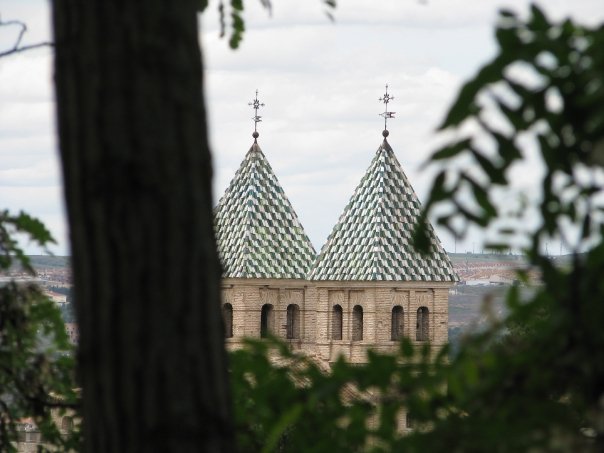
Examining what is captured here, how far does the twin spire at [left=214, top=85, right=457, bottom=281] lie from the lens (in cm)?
3469

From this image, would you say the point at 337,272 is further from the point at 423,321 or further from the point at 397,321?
the point at 423,321

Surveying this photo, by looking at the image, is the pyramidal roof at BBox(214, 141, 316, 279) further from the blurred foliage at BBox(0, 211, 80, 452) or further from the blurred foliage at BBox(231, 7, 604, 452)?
the blurred foliage at BBox(231, 7, 604, 452)

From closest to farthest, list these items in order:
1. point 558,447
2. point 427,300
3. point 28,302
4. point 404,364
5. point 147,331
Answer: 1. point 558,447
2. point 147,331
3. point 404,364
4. point 28,302
5. point 427,300

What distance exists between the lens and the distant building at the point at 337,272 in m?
34.8

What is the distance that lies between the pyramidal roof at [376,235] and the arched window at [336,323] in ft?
2.73

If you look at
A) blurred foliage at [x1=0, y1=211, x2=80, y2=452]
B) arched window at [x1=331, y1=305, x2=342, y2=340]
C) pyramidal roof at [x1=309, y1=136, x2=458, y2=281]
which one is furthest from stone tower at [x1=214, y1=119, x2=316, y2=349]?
blurred foliage at [x1=0, y1=211, x2=80, y2=452]

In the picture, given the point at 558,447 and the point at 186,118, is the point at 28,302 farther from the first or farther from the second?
the point at 558,447

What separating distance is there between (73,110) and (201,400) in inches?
15.5

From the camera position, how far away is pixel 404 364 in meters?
2.23

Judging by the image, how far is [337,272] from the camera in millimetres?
34719

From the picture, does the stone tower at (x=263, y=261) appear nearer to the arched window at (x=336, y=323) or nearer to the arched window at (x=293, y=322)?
the arched window at (x=293, y=322)

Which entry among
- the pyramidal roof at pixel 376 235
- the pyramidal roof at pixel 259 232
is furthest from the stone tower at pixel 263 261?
the pyramidal roof at pixel 376 235

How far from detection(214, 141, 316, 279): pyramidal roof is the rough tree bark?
107 ft

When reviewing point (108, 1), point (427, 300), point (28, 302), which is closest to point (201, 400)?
point (108, 1)
